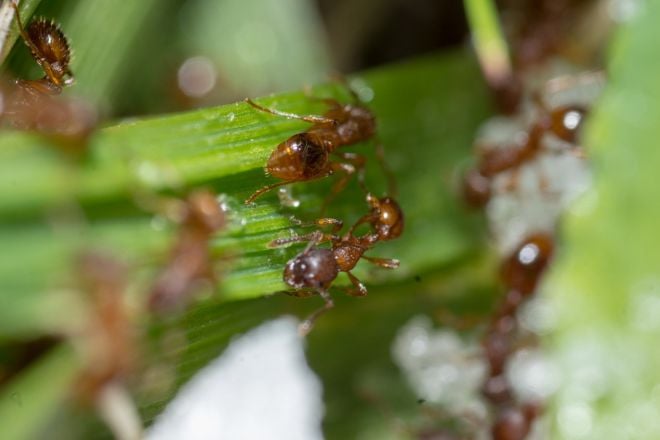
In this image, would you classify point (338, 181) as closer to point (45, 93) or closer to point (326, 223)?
point (326, 223)

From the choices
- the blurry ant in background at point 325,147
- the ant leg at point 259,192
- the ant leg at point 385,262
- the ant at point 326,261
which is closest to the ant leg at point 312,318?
the ant at point 326,261

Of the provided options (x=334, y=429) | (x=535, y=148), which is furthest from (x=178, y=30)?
(x=334, y=429)

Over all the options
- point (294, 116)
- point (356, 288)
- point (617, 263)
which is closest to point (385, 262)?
point (356, 288)

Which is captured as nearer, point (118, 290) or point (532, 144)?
point (118, 290)

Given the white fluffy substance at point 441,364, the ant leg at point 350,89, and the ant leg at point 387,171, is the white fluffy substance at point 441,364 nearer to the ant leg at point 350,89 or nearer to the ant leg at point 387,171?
the ant leg at point 387,171

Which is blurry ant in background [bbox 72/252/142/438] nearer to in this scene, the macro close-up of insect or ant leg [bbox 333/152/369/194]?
the macro close-up of insect
